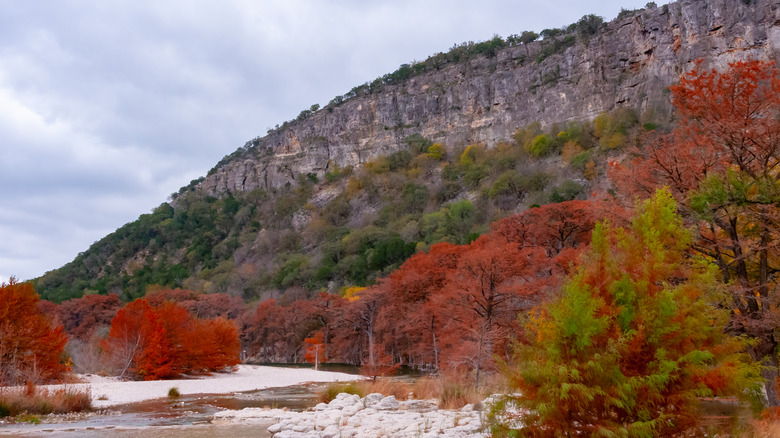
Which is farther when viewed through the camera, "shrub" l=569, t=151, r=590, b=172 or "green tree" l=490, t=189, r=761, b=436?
"shrub" l=569, t=151, r=590, b=172

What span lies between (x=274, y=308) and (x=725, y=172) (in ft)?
198

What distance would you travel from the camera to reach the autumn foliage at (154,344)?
110ft

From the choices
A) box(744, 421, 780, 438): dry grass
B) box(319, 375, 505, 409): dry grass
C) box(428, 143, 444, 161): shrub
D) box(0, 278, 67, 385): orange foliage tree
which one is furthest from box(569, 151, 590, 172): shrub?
box(744, 421, 780, 438): dry grass

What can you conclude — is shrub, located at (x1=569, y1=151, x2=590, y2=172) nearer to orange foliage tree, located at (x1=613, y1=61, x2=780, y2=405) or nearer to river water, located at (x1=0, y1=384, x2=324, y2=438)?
orange foliage tree, located at (x1=613, y1=61, x2=780, y2=405)

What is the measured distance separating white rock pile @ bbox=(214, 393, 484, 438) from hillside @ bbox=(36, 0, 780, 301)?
4434cm

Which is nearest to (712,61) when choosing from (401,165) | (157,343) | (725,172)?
(401,165)

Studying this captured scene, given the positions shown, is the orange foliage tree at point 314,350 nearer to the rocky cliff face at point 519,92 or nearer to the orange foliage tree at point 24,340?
the orange foliage tree at point 24,340

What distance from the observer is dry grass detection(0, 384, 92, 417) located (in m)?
16.0

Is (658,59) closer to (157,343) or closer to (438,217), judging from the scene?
(438,217)

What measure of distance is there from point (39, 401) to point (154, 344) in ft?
56.7

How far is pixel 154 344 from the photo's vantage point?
33.6 metres

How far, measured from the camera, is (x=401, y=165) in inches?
4793

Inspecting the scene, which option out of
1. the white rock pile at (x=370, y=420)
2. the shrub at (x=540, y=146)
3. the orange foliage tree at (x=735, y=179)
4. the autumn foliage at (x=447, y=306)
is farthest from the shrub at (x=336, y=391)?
the shrub at (x=540, y=146)

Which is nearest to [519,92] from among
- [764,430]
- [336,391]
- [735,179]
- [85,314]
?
[85,314]
